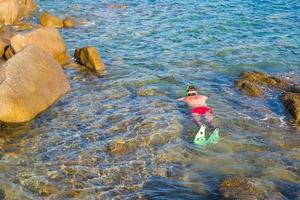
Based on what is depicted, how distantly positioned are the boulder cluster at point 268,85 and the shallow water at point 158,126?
29cm

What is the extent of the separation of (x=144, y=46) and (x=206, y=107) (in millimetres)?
7143

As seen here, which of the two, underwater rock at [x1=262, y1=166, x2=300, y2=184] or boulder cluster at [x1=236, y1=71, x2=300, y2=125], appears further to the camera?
boulder cluster at [x1=236, y1=71, x2=300, y2=125]

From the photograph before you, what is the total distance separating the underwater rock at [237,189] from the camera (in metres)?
9.09

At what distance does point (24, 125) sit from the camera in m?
12.7

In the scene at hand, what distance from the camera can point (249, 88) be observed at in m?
15.0

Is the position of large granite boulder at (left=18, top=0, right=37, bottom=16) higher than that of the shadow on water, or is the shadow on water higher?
large granite boulder at (left=18, top=0, right=37, bottom=16)

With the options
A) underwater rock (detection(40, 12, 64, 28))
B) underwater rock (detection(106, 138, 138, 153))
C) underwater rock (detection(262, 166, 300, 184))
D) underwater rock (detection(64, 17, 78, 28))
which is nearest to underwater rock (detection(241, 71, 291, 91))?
underwater rock (detection(262, 166, 300, 184))

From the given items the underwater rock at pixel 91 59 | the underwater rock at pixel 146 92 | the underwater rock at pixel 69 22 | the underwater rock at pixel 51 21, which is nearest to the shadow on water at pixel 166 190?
the underwater rock at pixel 146 92

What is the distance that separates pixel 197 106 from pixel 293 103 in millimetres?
2886

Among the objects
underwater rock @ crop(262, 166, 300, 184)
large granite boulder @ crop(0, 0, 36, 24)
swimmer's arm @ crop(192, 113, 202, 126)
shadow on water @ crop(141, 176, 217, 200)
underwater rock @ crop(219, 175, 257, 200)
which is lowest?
underwater rock @ crop(262, 166, 300, 184)

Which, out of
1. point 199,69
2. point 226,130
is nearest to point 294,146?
point 226,130

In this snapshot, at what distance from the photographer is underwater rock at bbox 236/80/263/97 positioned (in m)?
14.8

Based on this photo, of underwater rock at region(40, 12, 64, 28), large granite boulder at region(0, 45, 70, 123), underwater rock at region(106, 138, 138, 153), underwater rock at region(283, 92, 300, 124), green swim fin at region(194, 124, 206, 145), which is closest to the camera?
underwater rock at region(106, 138, 138, 153)

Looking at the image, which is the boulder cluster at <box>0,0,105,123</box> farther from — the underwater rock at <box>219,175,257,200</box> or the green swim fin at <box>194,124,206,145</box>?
the underwater rock at <box>219,175,257,200</box>
